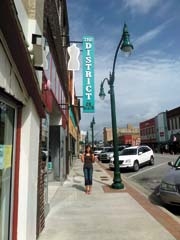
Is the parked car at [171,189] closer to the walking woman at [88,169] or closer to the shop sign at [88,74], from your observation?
the walking woman at [88,169]

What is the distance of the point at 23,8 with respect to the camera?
5.20m

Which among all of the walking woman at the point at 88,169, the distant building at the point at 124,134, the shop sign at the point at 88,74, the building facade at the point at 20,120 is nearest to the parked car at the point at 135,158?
the shop sign at the point at 88,74

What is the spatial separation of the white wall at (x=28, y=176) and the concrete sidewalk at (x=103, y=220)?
1025mm

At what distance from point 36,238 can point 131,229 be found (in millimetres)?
1943

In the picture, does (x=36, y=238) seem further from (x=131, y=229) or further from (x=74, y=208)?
(x=74, y=208)

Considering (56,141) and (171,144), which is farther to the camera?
(171,144)

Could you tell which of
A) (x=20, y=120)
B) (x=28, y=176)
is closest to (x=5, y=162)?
(x=28, y=176)

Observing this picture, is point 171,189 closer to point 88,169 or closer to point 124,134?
point 88,169

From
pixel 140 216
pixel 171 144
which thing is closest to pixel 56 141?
pixel 140 216

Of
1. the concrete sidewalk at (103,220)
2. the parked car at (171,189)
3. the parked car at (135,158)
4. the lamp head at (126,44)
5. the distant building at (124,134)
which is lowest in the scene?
the concrete sidewalk at (103,220)

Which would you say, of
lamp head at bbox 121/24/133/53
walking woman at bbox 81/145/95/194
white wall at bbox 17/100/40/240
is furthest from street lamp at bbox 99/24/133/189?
white wall at bbox 17/100/40/240

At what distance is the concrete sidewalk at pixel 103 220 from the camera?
6184 mm

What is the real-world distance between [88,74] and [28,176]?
469 inches

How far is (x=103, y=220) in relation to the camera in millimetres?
7395
